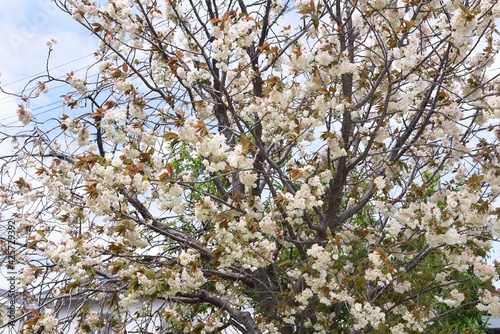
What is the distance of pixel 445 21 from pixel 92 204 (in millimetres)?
2638

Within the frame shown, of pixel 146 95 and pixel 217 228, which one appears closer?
pixel 217 228

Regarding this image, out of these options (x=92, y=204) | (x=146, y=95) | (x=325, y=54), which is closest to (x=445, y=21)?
(x=325, y=54)

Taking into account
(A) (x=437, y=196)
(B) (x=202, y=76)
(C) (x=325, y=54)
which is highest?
(B) (x=202, y=76)

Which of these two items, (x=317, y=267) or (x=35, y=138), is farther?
(x=35, y=138)

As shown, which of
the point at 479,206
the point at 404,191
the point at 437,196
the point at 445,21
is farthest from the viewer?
the point at 404,191

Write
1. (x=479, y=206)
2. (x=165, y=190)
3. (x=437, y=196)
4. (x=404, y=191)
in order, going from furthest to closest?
(x=404, y=191)
(x=437, y=196)
(x=479, y=206)
(x=165, y=190)

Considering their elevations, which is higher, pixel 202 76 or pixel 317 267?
pixel 202 76

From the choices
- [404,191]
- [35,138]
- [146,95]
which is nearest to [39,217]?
[35,138]

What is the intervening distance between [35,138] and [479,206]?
3.37 metres

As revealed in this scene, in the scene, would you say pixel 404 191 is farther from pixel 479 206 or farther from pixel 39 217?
pixel 39 217

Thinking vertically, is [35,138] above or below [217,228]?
above

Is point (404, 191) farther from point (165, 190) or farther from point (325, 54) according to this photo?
point (165, 190)

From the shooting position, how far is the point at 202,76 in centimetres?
413

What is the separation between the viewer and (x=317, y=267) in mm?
3590
